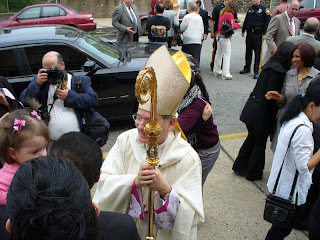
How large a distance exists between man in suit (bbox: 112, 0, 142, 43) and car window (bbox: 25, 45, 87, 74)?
3.06 metres

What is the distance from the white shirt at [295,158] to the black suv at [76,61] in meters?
2.91

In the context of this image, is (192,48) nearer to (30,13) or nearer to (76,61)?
(76,61)

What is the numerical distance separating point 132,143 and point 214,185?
2.42 meters

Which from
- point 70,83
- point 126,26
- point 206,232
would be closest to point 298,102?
point 206,232

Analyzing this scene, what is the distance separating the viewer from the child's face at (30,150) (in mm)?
2115

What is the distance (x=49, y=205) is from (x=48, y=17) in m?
13.7

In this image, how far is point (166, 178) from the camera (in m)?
2.20

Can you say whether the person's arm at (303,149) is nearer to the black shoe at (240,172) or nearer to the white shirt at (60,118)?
the black shoe at (240,172)

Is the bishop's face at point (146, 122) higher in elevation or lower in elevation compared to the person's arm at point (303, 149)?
higher

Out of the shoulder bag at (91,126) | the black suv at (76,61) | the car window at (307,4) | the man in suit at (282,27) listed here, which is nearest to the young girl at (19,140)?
the shoulder bag at (91,126)

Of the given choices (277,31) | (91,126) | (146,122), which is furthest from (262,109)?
(277,31)

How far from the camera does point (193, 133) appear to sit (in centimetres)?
314

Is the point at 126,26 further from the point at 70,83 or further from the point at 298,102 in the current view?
the point at 298,102

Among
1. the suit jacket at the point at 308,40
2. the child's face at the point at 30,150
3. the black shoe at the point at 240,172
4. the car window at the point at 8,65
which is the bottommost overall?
the black shoe at the point at 240,172
